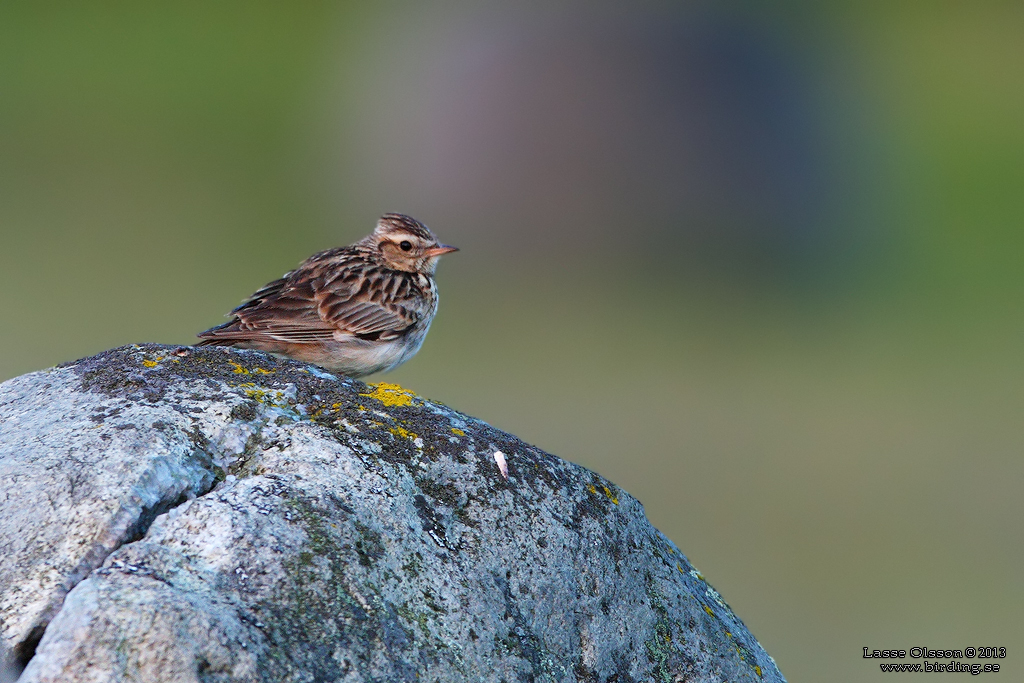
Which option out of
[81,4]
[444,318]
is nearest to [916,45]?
[444,318]

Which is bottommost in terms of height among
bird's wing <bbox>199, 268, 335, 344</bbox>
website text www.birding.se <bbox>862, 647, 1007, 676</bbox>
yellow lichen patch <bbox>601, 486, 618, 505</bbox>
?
website text www.birding.se <bbox>862, 647, 1007, 676</bbox>

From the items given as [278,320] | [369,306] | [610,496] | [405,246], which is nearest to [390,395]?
[610,496]

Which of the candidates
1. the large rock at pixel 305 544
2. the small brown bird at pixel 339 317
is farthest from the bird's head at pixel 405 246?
the large rock at pixel 305 544

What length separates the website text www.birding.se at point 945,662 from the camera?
894 centimetres

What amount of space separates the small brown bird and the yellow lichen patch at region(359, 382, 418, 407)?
2.32 metres

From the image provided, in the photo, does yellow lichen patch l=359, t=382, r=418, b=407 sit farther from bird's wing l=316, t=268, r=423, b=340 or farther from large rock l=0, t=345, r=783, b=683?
bird's wing l=316, t=268, r=423, b=340

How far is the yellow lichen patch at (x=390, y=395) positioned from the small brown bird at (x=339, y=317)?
2.32 m

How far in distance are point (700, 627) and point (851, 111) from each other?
99.8 ft

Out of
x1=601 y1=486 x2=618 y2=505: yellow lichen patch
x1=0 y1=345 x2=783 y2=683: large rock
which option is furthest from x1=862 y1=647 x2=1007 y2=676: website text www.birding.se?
x1=0 y1=345 x2=783 y2=683: large rock

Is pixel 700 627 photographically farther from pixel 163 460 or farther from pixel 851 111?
pixel 851 111

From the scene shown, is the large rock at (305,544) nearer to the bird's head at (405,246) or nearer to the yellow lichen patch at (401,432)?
the yellow lichen patch at (401,432)

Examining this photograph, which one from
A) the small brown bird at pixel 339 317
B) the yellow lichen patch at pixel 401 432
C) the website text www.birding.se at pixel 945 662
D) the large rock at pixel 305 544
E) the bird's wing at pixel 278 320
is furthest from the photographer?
the website text www.birding.se at pixel 945 662

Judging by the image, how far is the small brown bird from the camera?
7.33m

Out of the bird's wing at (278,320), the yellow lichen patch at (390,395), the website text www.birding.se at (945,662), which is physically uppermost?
the yellow lichen patch at (390,395)
